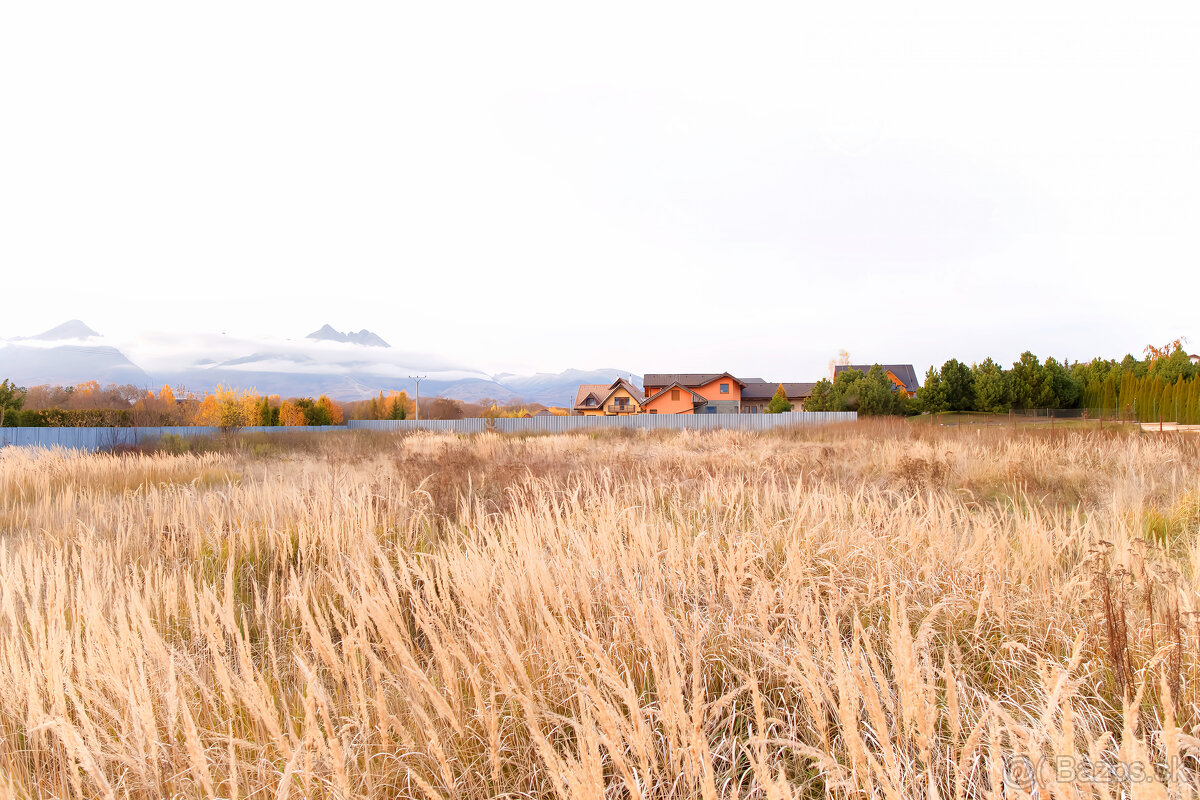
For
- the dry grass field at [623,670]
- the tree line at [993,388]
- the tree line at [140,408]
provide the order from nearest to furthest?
the dry grass field at [623,670] → the tree line at [140,408] → the tree line at [993,388]

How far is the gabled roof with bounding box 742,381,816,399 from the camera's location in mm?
60188

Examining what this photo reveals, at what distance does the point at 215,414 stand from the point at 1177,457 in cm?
4669

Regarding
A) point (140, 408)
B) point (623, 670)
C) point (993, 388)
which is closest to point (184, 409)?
point (140, 408)

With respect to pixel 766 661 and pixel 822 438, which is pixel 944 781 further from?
pixel 822 438

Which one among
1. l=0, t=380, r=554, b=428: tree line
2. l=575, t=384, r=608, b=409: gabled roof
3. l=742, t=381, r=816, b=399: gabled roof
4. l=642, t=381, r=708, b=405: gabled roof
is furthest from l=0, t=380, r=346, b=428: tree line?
l=742, t=381, r=816, b=399: gabled roof

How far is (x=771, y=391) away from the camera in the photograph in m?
61.9

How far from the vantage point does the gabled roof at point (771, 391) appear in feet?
197

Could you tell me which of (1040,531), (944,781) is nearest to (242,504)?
(944,781)

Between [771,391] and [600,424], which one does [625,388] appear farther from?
[600,424]

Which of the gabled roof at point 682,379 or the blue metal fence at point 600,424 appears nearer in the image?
the blue metal fence at point 600,424

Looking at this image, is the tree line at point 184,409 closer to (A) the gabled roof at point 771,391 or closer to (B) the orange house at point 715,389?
(B) the orange house at point 715,389

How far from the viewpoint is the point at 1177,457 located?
8328mm

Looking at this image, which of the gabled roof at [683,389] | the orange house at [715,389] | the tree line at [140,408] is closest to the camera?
the tree line at [140,408]

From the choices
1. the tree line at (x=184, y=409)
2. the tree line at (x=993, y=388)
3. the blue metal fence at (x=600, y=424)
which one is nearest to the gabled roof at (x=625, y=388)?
the tree line at (x=184, y=409)
